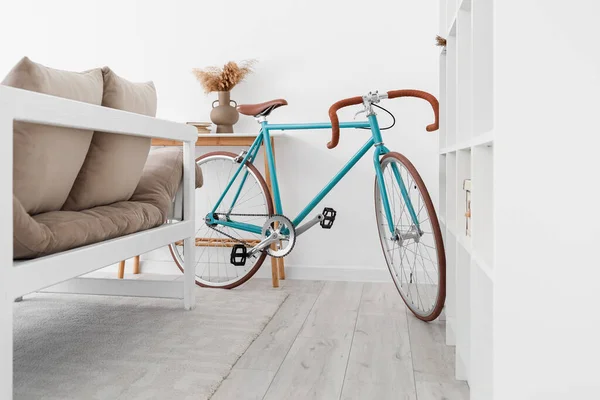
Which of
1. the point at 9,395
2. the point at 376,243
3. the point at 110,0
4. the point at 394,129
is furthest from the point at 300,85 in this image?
the point at 9,395

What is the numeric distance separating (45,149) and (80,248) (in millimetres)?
281

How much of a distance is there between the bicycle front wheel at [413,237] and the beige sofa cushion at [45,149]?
1.16m

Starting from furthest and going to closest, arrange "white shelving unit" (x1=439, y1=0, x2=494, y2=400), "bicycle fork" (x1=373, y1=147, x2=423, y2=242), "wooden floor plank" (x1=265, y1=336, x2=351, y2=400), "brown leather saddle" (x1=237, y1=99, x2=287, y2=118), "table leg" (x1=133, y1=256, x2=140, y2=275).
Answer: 1. "table leg" (x1=133, y1=256, x2=140, y2=275)
2. "brown leather saddle" (x1=237, y1=99, x2=287, y2=118)
3. "bicycle fork" (x1=373, y1=147, x2=423, y2=242)
4. "wooden floor plank" (x1=265, y1=336, x2=351, y2=400)
5. "white shelving unit" (x1=439, y1=0, x2=494, y2=400)

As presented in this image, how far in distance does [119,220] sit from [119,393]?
0.53 meters

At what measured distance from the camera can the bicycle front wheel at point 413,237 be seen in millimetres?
1887

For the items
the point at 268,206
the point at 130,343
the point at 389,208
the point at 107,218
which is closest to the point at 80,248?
the point at 107,218


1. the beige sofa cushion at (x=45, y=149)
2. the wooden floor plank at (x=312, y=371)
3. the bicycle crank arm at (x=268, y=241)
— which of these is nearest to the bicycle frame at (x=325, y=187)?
the bicycle crank arm at (x=268, y=241)

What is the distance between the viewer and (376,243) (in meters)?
2.72

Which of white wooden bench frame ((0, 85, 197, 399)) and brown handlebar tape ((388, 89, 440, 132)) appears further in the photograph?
brown handlebar tape ((388, 89, 440, 132))

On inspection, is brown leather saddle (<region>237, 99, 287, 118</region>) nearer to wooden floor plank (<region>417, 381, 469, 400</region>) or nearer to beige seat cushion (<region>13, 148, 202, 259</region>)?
beige seat cushion (<region>13, 148, 202, 259</region>)

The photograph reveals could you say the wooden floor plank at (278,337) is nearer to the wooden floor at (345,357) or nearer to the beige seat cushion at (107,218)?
the wooden floor at (345,357)

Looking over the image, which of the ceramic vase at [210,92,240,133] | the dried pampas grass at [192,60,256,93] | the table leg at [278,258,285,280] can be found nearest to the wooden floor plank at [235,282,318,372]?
the table leg at [278,258,285,280]

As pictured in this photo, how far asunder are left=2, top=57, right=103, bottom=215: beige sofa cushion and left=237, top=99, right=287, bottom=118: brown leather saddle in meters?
1.05

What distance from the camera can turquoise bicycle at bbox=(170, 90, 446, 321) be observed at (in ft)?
6.85
